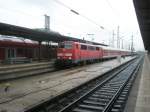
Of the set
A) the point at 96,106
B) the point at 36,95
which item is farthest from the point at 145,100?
the point at 36,95

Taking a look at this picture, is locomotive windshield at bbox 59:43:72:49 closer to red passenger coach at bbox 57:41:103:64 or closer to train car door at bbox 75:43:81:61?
red passenger coach at bbox 57:41:103:64

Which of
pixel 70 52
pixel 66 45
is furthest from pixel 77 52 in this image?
pixel 66 45

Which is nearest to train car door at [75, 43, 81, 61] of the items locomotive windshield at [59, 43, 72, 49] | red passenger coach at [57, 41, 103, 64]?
red passenger coach at [57, 41, 103, 64]

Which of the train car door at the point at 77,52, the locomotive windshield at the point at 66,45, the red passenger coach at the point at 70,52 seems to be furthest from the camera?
the train car door at the point at 77,52

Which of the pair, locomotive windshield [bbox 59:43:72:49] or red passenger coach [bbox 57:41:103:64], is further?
locomotive windshield [bbox 59:43:72:49]

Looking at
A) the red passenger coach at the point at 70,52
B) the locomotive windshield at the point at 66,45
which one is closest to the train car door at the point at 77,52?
the red passenger coach at the point at 70,52

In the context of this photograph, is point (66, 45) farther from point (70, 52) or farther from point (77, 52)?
point (77, 52)

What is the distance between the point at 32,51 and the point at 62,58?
13.4 meters

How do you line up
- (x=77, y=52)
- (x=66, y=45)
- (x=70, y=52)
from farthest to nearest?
1. (x=77, y=52)
2. (x=66, y=45)
3. (x=70, y=52)

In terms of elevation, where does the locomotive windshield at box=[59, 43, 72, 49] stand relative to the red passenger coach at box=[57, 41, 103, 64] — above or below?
above

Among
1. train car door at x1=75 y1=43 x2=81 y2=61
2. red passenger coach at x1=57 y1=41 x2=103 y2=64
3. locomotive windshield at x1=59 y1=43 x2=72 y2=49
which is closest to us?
red passenger coach at x1=57 y1=41 x2=103 y2=64

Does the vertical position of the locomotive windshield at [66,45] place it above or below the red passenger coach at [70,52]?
above

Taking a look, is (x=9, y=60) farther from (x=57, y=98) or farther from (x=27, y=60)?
(x=57, y=98)

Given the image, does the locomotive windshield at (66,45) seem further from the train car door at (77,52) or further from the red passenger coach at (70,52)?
the train car door at (77,52)
